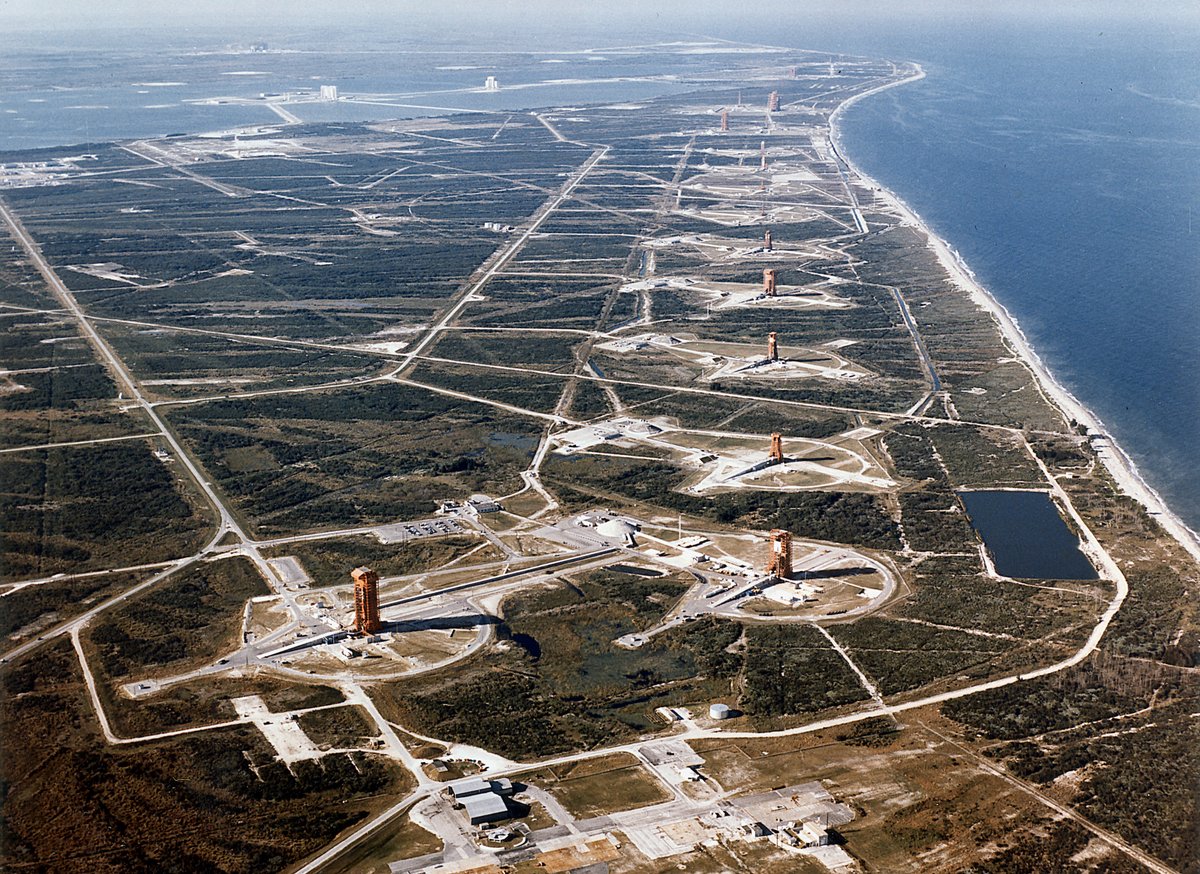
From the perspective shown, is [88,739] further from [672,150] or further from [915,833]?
[672,150]

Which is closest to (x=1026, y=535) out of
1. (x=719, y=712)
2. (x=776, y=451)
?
(x=776, y=451)

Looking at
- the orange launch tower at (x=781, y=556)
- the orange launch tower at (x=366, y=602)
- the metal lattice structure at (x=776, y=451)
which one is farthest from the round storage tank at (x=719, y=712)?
the metal lattice structure at (x=776, y=451)

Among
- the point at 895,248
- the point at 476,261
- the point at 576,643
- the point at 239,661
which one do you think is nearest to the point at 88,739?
the point at 239,661

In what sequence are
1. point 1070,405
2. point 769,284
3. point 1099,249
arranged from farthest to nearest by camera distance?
point 1099,249, point 769,284, point 1070,405

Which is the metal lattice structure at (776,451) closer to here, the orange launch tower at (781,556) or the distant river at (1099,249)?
the orange launch tower at (781,556)

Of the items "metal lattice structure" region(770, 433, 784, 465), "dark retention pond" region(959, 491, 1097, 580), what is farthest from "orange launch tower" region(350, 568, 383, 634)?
"metal lattice structure" region(770, 433, 784, 465)

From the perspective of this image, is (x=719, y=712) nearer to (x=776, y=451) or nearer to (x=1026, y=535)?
(x=1026, y=535)
